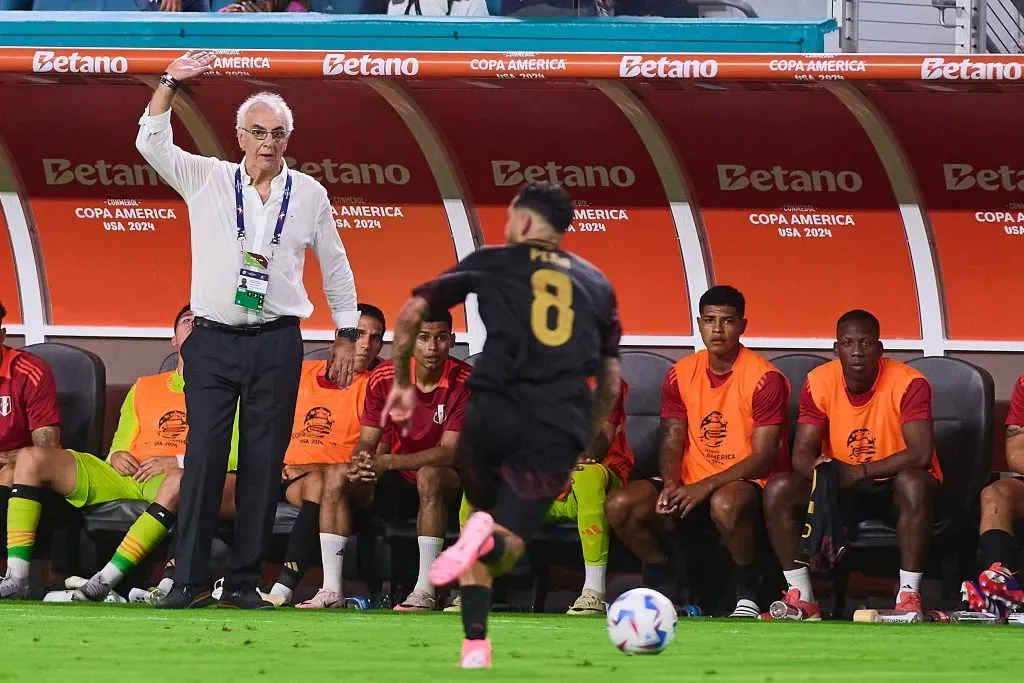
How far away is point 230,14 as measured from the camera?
9.17 m

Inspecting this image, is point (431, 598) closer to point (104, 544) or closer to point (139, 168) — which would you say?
point (104, 544)

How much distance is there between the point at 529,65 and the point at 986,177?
246 cm

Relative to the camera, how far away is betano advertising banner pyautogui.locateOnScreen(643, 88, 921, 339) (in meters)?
8.95

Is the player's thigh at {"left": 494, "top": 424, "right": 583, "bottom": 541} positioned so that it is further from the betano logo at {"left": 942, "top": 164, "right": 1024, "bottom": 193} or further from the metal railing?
the metal railing

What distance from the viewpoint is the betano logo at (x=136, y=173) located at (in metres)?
9.53

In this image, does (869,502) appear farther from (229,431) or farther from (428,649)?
(428,649)

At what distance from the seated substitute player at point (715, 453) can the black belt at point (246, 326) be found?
6.26ft

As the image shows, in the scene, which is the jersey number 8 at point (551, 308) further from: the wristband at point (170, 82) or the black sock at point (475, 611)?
the wristband at point (170, 82)

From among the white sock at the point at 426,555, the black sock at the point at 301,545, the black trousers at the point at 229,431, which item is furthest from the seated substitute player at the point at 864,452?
the black trousers at the point at 229,431

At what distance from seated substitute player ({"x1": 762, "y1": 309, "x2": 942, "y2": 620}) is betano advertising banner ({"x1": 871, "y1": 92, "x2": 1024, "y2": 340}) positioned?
23.5 inches

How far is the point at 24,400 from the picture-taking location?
8773mm

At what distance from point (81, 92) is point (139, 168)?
515 mm

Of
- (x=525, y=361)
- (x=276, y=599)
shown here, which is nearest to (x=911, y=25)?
(x=276, y=599)

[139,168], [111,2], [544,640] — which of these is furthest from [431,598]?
[111,2]
